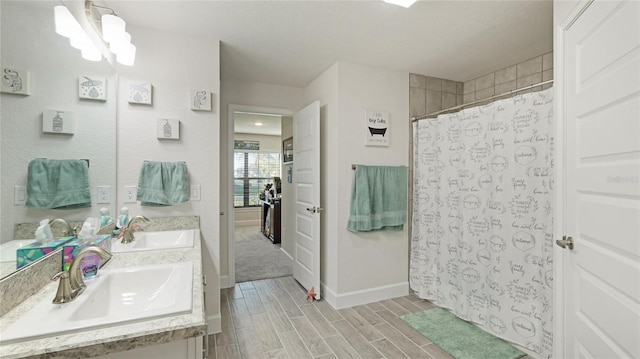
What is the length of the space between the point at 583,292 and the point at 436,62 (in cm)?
218

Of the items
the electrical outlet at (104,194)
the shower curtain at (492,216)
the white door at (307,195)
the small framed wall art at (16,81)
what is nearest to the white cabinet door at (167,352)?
the small framed wall art at (16,81)

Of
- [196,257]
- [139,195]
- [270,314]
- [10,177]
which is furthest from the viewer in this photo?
[270,314]

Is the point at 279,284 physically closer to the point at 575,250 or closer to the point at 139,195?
the point at 139,195

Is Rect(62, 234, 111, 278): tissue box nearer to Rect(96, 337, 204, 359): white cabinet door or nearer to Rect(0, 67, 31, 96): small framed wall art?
Rect(96, 337, 204, 359): white cabinet door

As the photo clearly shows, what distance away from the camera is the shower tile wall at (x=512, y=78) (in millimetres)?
2492

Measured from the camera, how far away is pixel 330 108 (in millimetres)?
2812

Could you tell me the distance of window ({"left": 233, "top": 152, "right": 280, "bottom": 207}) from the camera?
283 inches

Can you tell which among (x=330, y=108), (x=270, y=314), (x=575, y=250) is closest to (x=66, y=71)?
(x=330, y=108)

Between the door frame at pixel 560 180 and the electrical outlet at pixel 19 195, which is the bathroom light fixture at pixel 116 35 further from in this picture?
the door frame at pixel 560 180

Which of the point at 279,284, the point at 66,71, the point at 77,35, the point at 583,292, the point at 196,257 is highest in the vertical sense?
the point at 77,35

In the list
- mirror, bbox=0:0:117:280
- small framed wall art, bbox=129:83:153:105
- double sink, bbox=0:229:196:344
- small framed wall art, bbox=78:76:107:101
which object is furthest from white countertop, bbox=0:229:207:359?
small framed wall art, bbox=129:83:153:105

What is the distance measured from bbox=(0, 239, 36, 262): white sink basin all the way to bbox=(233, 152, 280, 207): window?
6269 mm

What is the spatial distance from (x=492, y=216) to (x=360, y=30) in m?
1.77

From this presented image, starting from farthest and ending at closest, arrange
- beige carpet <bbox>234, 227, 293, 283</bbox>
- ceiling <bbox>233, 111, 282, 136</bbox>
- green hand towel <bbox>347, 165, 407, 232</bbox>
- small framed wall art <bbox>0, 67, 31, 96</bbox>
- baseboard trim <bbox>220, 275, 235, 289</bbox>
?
ceiling <bbox>233, 111, 282, 136</bbox> < beige carpet <bbox>234, 227, 293, 283</bbox> < baseboard trim <bbox>220, 275, 235, 289</bbox> < green hand towel <bbox>347, 165, 407, 232</bbox> < small framed wall art <bbox>0, 67, 31, 96</bbox>
